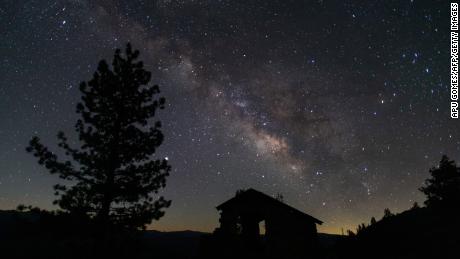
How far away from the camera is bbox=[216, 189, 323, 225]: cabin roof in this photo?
19.7 meters

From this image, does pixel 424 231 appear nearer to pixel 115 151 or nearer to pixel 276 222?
pixel 276 222

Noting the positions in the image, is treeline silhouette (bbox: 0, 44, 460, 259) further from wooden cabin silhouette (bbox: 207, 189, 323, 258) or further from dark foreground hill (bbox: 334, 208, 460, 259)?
dark foreground hill (bbox: 334, 208, 460, 259)

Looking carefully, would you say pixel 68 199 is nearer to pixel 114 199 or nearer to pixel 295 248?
pixel 114 199

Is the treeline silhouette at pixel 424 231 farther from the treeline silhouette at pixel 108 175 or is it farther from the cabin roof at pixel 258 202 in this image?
the treeline silhouette at pixel 108 175

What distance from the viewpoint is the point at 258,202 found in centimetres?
1977

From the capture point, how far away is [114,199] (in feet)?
49.1

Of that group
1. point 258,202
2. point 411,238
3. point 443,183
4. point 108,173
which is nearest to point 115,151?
point 108,173

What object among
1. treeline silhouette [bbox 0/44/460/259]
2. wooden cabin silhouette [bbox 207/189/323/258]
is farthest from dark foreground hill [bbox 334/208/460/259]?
treeline silhouette [bbox 0/44/460/259]

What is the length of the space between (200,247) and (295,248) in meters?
6.20

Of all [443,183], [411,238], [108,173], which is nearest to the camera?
[108,173]

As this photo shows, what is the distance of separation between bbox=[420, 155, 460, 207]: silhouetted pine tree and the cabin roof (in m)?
24.3

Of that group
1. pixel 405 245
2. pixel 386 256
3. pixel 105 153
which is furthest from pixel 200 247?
pixel 405 245

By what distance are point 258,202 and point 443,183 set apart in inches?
1164

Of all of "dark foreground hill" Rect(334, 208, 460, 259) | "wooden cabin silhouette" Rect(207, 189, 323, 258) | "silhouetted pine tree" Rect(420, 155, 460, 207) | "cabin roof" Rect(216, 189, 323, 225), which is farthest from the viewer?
"silhouetted pine tree" Rect(420, 155, 460, 207)
